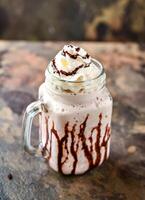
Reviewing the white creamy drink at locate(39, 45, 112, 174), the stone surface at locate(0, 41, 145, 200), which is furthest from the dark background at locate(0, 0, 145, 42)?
the white creamy drink at locate(39, 45, 112, 174)

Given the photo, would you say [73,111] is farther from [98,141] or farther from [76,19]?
[76,19]

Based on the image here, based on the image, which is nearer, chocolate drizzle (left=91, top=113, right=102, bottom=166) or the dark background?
chocolate drizzle (left=91, top=113, right=102, bottom=166)

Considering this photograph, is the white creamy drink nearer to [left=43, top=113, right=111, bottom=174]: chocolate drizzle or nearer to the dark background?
[left=43, top=113, right=111, bottom=174]: chocolate drizzle

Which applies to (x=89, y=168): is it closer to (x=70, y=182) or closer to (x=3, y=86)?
(x=70, y=182)

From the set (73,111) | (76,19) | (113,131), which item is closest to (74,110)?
(73,111)

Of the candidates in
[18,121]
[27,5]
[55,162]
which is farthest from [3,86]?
[27,5]

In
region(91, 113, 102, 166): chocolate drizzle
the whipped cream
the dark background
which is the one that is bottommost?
the dark background

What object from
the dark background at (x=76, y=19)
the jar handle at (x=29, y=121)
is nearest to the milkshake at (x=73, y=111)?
the jar handle at (x=29, y=121)

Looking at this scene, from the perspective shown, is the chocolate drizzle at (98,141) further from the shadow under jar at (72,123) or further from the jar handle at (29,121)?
the jar handle at (29,121)
